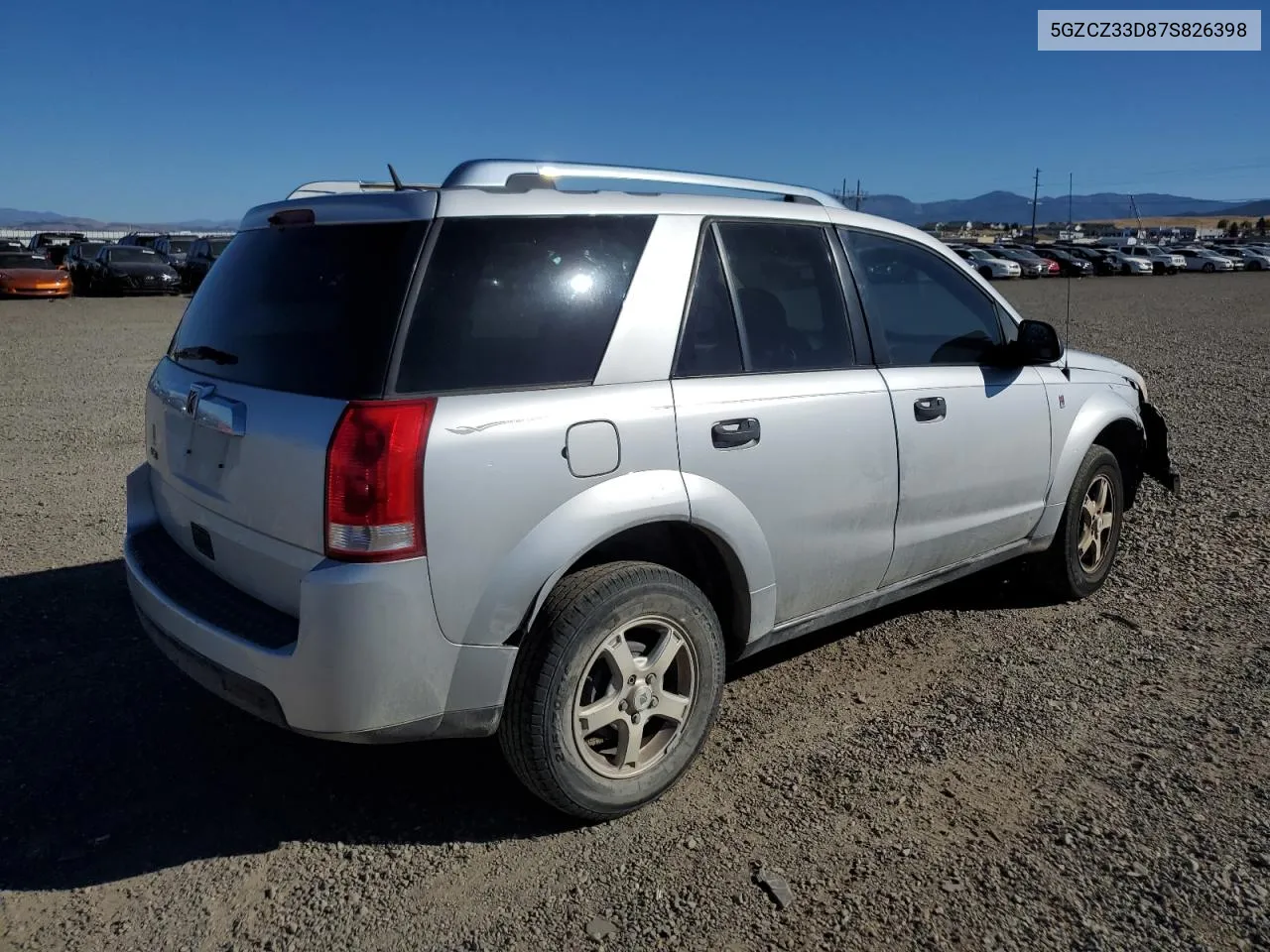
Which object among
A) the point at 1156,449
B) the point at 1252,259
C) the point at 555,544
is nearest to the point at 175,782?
the point at 555,544

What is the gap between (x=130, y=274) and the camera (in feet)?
93.4

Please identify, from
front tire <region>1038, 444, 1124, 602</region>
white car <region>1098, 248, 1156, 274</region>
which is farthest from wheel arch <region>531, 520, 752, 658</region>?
white car <region>1098, 248, 1156, 274</region>

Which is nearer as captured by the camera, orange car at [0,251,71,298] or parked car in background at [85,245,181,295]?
orange car at [0,251,71,298]

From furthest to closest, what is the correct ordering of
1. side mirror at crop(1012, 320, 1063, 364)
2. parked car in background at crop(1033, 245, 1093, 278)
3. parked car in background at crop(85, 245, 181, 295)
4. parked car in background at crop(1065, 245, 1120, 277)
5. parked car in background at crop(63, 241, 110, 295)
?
parked car in background at crop(1065, 245, 1120, 277) → parked car in background at crop(1033, 245, 1093, 278) → parked car in background at crop(63, 241, 110, 295) → parked car in background at crop(85, 245, 181, 295) → side mirror at crop(1012, 320, 1063, 364)

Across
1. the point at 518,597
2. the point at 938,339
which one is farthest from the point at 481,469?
the point at 938,339

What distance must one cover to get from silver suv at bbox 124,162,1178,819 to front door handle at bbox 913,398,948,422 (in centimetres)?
1

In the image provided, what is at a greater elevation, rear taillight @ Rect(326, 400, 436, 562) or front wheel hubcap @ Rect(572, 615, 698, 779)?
rear taillight @ Rect(326, 400, 436, 562)

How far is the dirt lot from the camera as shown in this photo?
2.66 meters

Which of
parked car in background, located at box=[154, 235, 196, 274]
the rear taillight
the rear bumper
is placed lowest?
the rear bumper

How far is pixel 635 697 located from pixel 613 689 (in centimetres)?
8

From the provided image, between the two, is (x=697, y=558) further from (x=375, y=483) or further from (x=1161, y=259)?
(x=1161, y=259)

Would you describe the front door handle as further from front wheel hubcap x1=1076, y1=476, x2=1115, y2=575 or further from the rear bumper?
the rear bumper

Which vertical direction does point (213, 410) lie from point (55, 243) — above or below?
below

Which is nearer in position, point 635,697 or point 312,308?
point 312,308
